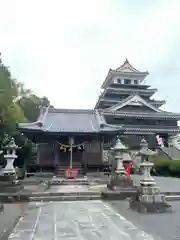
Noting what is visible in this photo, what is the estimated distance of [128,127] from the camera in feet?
126

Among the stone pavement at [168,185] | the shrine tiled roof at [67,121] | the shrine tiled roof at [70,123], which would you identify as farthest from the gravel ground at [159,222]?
the shrine tiled roof at [67,121]

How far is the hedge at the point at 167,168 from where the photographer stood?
2361 centimetres

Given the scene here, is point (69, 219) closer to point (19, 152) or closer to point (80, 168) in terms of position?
point (80, 168)

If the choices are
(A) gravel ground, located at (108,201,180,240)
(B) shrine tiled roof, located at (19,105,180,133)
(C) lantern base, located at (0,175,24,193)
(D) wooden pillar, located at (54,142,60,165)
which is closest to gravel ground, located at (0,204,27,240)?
(C) lantern base, located at (0,175,24,193)

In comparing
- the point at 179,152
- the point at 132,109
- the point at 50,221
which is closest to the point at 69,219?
the point at 50,221

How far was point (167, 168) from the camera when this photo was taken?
25078 millimetres

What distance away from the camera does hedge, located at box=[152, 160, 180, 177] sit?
929 inches

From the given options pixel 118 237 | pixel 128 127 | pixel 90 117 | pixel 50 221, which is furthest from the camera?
pixel 128 127

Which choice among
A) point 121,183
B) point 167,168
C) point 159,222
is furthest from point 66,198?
point 167,168

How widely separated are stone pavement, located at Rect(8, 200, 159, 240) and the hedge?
16.4m

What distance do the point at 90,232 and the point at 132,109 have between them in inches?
1407

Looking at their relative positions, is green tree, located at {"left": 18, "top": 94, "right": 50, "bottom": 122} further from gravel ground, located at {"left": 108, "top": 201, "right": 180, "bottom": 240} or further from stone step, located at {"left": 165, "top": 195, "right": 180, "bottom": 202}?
gravel ground, located at {"left": 108, "top": 201, "right": 180, "bottom": 240}

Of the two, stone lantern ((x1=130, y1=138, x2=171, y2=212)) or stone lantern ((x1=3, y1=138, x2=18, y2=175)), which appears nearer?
stone lantern ((x1=130, y1=138, x2=171, y2=212))

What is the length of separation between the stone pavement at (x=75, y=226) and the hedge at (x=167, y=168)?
1644 cm
